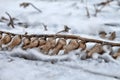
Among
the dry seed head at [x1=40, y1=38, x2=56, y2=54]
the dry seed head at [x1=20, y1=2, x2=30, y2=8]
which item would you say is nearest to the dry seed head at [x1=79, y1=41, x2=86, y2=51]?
the dry seed head at [x1=40, y1=38, x2=56, y2=54]

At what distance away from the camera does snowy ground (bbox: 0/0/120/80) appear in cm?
120

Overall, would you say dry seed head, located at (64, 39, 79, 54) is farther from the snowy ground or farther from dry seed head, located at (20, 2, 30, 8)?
dry seed head, located at (20, 2, 30, 8)

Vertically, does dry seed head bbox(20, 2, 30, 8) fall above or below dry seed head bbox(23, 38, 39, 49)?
above

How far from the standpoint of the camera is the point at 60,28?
61.5 inches

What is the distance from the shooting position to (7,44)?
4.75 feet

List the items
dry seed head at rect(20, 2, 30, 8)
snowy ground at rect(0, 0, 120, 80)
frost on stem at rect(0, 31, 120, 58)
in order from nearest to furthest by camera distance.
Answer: snowy ground at rect(0, 0, 120, 80), frost on stem at rect(0, 31, 120, 58), dry seed head at rect(20, 2, 30, 8)

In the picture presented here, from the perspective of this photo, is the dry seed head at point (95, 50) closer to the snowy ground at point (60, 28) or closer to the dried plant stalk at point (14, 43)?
the snowy ground at point (60, 28)

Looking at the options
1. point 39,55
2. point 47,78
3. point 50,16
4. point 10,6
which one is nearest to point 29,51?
point 39,55

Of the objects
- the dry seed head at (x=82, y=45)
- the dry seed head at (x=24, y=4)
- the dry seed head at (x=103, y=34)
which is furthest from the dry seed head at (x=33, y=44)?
the dry seed head at (x=24, y=4)

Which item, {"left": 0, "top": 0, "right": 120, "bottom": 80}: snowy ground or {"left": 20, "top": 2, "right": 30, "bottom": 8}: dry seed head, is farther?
{"left": 20, "top": 2, "right": 30, "bottom": 8}: dry seed head

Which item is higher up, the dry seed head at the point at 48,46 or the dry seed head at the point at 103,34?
the dry seed head at the point at 103,34

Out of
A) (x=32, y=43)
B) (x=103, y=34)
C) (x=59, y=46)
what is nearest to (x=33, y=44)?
(x=32, y=43)

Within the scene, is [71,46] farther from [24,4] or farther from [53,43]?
[24,4]

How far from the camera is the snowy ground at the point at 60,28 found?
1.20 metres
